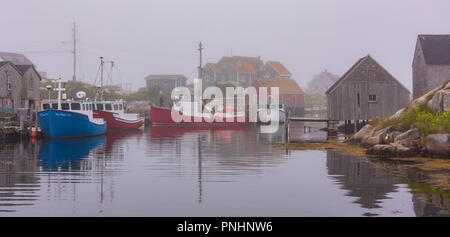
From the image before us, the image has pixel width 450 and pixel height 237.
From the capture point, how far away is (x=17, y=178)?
69.9 ft

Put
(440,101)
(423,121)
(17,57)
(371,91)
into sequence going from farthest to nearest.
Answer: (17,57), (371,91), (440,101), (423,121)

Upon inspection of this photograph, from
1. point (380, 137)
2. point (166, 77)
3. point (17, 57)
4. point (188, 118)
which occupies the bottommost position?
point (380, 137)

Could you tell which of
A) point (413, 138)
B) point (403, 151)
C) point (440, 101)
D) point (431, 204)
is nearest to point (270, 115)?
point (440, 101)

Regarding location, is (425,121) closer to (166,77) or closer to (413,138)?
(413,138)

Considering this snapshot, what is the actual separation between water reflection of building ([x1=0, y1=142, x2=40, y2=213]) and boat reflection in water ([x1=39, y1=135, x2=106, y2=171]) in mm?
602

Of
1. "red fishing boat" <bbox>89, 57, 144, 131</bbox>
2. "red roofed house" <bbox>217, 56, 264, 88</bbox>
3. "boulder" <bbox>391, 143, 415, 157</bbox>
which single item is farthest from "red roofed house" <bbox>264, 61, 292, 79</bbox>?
"boulder" <bbox>391, 143, 415, 157</bbox>

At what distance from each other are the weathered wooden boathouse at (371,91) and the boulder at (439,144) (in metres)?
21.5

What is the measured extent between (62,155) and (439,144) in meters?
20.9

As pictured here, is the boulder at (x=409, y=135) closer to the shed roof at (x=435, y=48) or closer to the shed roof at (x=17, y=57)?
the shed roof at (x=435, y=48)

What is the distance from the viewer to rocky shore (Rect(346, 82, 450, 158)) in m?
26.7

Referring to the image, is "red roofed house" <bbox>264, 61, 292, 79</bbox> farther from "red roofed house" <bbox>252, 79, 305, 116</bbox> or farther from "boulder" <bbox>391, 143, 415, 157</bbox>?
"boulder" <bbox>391, 143, 415, 157</bbox>

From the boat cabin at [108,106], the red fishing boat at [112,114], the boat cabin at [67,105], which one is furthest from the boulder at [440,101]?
the boat cabin at [108,106]

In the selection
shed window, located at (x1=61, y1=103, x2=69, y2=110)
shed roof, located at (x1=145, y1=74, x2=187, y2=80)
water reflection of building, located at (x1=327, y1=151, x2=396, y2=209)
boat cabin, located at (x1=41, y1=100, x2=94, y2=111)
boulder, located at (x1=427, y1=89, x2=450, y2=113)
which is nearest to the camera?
water reflection of building, located at (x1=327, y1=151, x2=396, y2=209)

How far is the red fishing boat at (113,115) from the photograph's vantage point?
5650cm
